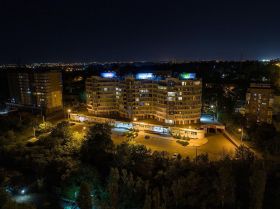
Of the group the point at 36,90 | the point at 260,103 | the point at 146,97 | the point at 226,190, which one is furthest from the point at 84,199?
the point at 36,90

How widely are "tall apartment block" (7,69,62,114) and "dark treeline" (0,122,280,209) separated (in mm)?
13922

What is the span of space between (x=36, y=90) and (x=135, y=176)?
2362 cm

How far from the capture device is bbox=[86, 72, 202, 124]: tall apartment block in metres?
26.6

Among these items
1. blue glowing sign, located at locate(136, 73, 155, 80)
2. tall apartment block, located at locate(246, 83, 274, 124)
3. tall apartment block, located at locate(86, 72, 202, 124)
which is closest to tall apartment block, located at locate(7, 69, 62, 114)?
tall apartment block, located at locate(86, 72, 202, 124)

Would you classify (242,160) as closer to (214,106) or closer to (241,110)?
(241,110)

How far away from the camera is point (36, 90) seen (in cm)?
3653

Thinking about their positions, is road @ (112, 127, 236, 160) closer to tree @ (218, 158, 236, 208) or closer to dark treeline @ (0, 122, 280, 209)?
dark treeline @ (0, 122, 280, 209)

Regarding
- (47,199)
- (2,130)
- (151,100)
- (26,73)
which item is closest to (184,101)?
(151,100)

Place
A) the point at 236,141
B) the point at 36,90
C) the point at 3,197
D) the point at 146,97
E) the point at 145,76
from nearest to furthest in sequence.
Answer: the point at 3,197 < the point at 236,141 < the point at 146,97 < the point at 145,76 < the point at 36,90

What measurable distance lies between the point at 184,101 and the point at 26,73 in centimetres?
2249

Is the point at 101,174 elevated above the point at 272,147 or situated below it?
below

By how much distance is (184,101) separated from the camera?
2670 cm

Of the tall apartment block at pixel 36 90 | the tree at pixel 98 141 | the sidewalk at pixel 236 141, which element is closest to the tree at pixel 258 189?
the sidewalk at pixel 236 141

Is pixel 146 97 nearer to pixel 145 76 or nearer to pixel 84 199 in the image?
pixel 145 76
